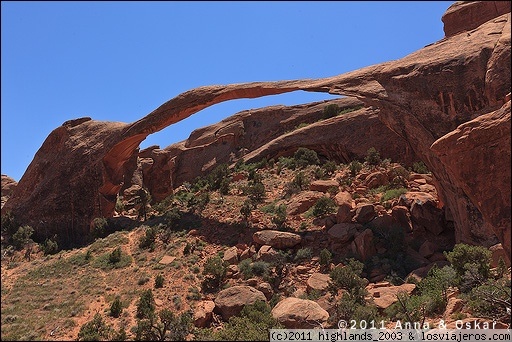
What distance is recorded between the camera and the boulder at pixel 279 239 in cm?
1608

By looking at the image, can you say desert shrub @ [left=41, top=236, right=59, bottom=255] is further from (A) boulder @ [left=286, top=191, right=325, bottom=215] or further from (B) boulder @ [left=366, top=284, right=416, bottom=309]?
(B) boulder @ [left=366, top=284, right=416, bottom=309]

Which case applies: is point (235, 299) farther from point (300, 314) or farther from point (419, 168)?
point (419, 168)

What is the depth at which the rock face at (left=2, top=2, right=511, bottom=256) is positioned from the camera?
31.0 ft

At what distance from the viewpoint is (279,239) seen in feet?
52.9

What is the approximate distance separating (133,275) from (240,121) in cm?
2319

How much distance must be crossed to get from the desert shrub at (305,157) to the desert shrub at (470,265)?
14.2 meters

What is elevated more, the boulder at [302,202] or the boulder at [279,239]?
the boulder at [302,202]

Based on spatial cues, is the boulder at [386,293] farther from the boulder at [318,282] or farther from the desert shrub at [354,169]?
the desert shrub at [354,169]

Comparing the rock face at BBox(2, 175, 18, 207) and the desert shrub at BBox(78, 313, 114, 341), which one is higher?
the rock face at BBox(2, 175, 18, 207)

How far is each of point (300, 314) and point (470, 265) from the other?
4939 millimetres

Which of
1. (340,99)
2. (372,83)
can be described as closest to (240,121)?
(340,99)

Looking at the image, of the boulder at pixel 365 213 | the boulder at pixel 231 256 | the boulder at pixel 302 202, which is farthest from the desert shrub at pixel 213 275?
the boulder at pixel 365 213

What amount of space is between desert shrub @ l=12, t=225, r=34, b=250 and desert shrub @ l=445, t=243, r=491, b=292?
54.5ft

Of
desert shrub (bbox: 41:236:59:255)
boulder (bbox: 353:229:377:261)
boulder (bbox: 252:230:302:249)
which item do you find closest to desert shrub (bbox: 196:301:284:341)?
boulder (bbox: 252:230:302:249)
